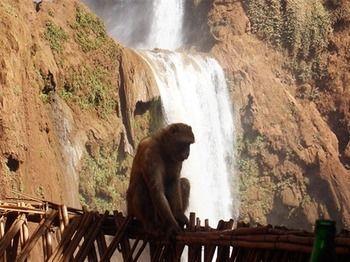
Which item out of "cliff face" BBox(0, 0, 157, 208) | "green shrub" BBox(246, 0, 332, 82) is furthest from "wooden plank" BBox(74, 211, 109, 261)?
"green shrub" BBox(246, 0, 332, 82)

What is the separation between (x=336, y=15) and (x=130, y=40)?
381 inches

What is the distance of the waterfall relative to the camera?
22.6 meters

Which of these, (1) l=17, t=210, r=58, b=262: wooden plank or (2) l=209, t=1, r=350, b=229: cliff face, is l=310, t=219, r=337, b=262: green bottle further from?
(2) l=209, t=1, r=350, b=229: cliff face

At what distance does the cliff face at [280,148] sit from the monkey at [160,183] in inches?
774

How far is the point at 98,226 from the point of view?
17.8 ft

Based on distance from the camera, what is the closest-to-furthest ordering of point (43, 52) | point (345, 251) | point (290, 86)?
point (345, 251)
point (43, 52)
point (290, 86)

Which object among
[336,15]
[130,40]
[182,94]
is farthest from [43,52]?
[336,15]

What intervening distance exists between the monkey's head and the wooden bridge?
0.83 meters

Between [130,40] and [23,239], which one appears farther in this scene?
[130,40]

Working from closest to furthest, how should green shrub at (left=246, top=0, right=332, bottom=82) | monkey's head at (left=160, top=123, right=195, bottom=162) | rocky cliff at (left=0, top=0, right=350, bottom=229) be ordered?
monkey's head at (left=160, top=123, right=195, bottom=162) → rocky cliff at (left=0, top=0, right=350, bottom=229) → green shrub at (left=246, top=0, right=332, bottom=82)

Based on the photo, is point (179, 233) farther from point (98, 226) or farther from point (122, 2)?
point (122, 2)

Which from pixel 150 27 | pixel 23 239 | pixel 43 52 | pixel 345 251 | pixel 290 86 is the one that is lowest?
pixel 23 239

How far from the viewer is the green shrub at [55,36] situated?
1717 cm

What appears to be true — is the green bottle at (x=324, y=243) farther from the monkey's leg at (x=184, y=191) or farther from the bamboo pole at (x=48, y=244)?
the monkey's leg at (x=184, y=191)
